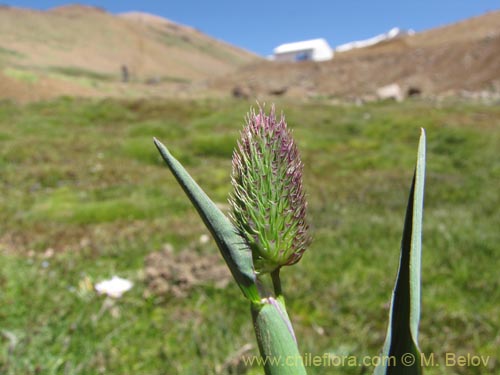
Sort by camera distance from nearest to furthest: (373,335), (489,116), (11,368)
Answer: (11,368) < (373,335) < (489,116)

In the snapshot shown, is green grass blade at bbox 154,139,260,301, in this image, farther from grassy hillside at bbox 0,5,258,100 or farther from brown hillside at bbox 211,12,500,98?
grassy hillside at bbox 0,5,258,100

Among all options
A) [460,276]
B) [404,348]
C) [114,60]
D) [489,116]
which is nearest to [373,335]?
[460,276]

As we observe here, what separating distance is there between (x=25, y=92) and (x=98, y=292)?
22661 mm

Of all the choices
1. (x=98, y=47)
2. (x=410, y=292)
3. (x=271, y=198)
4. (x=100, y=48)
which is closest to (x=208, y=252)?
(x=271, y=198)

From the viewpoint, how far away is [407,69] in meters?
38.2

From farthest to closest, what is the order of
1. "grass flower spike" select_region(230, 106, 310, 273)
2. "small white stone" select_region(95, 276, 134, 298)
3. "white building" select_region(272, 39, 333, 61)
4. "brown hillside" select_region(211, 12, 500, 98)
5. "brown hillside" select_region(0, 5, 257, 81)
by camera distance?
"brown hillside" select_region(0, 5, 257, 81)
"white building" select_region(272, 39, 333, 61)
"brown hillside" select_region(211, 12, 500, 98)
"small white stone" select_region(95, 276, 134, 298)
"grass flower spike" select_region(230, 106, 310, 273)

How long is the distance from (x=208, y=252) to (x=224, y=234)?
3.07m

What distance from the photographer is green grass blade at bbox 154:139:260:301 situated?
63 centimetres

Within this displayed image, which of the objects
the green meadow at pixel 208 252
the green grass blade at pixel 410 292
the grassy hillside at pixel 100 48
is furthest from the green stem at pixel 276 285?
the grassy hillside at pixel 100 48

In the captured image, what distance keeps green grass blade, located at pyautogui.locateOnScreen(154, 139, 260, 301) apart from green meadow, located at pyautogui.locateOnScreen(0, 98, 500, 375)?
1546 mm

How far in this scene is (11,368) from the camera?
1828mm

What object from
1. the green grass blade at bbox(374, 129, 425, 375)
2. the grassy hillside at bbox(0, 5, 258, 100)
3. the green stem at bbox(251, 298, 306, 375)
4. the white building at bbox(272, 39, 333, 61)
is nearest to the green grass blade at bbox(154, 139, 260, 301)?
the green stem at bbox(251, 298, 306, 375)

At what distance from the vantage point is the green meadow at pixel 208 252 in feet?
7.42

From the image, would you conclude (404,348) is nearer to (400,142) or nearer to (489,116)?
(400,142)
